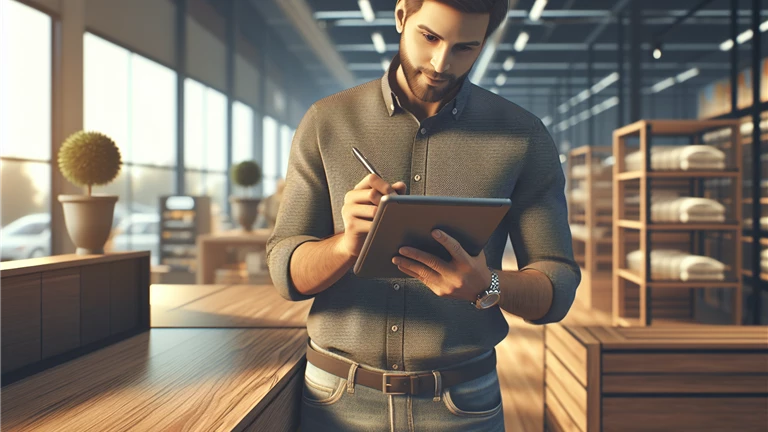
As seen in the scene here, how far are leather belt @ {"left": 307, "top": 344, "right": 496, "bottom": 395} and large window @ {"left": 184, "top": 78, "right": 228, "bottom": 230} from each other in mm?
7975

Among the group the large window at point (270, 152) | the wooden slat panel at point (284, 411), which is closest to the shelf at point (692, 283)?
the wooden slat panel at point (284, 411)

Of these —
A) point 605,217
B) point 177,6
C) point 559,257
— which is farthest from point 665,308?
point 177,6

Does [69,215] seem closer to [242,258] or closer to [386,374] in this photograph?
[386,374]

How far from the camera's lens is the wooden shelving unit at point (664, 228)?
15.6 feet

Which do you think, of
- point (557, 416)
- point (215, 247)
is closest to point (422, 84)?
point (557, 416)

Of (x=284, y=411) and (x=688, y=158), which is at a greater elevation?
(x=688, y=158)

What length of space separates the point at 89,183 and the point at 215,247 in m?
3.67

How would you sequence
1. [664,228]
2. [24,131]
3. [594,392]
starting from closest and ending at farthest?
1. [594,392]
2. [664,228]
3. [24,131]

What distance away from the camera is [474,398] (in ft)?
3.87

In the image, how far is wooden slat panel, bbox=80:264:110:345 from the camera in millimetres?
1681

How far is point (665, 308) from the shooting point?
5457 mm

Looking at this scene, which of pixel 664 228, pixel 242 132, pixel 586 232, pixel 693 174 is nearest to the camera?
pixel 693 174

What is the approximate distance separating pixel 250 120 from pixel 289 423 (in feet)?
41.6

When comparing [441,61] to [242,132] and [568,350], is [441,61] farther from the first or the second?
[242,132]
